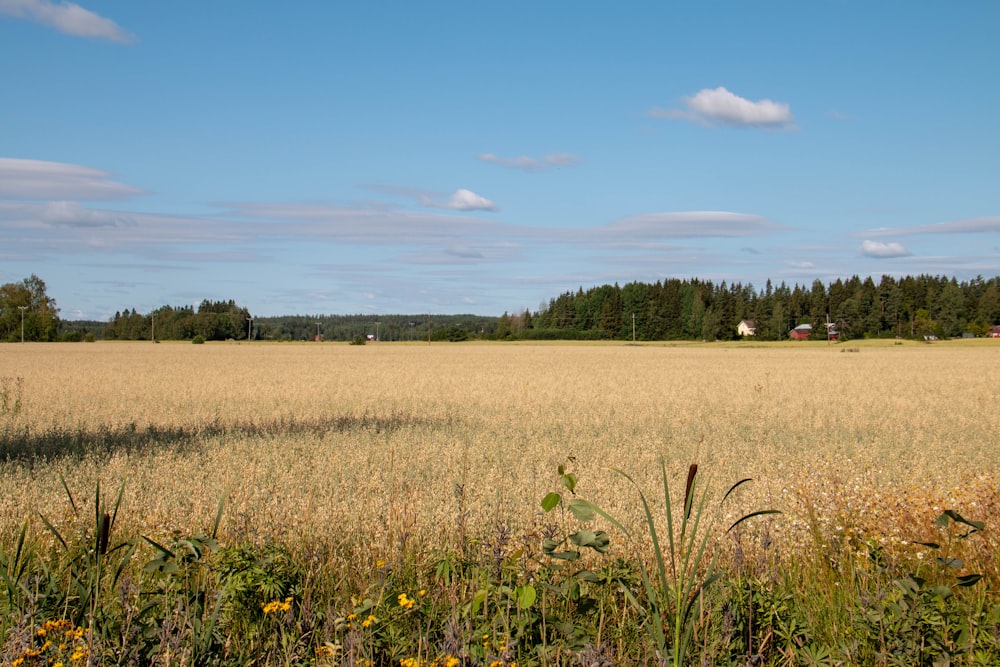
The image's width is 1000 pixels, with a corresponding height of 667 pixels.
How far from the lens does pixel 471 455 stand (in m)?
11.8

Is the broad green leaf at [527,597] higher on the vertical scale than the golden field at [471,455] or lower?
higher

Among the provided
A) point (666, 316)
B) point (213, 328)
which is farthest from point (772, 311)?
point (213, 328)

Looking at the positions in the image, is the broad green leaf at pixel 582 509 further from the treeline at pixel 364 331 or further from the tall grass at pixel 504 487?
the treeline at pixel 364 331

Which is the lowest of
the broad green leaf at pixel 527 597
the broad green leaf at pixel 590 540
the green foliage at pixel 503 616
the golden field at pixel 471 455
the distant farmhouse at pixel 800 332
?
the golden field at pixel 471 455

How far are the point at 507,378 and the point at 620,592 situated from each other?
1062 inches

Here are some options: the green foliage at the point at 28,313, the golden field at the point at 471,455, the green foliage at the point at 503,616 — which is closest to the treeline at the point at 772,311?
the green foliage at the point at 28,313

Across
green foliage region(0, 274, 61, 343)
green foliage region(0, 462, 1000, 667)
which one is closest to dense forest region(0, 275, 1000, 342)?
green foliage region(0, 274, 61, 343)

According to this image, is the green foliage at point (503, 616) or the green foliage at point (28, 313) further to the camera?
the green foliage at point (28, 313)

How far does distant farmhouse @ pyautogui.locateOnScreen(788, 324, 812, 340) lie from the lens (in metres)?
137

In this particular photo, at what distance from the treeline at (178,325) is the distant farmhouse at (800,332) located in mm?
103622

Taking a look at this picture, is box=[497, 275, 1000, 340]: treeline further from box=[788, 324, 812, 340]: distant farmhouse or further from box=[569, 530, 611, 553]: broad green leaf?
box=[569, 530, 611, 553]: broad green leaf

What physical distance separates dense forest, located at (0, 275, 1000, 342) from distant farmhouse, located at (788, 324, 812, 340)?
1303 mm

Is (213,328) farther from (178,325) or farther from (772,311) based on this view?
(772,311)

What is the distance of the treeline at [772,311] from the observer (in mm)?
128250
